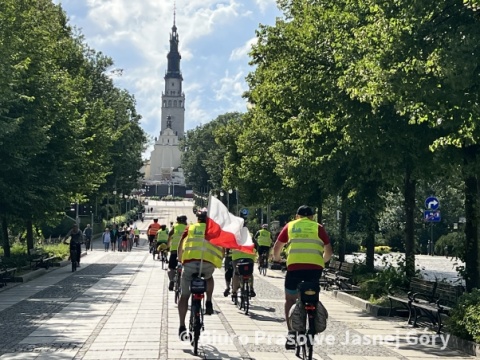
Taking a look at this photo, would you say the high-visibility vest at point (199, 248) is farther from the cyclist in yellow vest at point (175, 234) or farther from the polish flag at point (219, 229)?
the cyclist in yellow vest at point (175, 234)

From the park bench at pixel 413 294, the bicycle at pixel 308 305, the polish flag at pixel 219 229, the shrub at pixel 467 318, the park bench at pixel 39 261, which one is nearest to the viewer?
the bicycle at pixel 308 305

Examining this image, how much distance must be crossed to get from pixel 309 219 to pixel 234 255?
21.9 feet

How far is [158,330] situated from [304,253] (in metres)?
3.67

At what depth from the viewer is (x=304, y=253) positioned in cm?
1072

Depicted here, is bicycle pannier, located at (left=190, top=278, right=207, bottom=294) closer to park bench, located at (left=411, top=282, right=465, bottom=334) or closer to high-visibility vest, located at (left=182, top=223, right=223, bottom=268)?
high-visibility vest, located at (left=182, top=223, right=223, bottom=268)

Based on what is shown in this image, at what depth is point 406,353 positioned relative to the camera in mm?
12070

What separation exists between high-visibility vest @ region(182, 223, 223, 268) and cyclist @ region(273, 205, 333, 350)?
1.39 m

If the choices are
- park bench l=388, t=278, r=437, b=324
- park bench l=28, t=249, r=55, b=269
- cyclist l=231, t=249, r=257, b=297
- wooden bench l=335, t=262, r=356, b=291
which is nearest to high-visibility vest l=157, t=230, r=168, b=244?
park bench l=28, t=249, r=55, b=269

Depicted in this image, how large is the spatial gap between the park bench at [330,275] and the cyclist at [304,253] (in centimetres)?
1255

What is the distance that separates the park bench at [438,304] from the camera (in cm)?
1427

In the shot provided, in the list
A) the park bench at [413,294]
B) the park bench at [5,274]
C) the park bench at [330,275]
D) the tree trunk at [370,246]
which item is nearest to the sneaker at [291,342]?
the park bench at [413,294]

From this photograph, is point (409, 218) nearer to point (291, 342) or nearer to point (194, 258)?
point (194, 258)

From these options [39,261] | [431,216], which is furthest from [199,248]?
[39,261]

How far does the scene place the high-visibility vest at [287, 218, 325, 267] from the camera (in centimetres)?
1071
